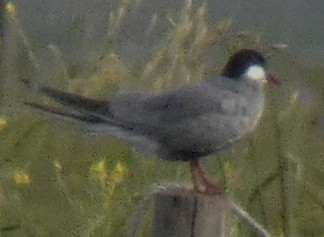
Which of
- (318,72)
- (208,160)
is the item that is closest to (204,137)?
(208,160)

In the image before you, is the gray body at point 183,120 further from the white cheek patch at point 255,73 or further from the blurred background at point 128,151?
the blurred background at point 128,151

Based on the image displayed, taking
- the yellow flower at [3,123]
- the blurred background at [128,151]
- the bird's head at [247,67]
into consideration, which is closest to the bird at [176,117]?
the bird's head at [247,67]

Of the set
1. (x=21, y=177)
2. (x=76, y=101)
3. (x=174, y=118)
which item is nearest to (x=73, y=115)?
(x=76, y=101)

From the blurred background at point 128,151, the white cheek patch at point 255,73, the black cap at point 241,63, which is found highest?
the black cap at point 241,63

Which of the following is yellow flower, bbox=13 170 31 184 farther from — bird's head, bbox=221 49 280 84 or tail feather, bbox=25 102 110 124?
tail feather, bbox=25 102 110 124

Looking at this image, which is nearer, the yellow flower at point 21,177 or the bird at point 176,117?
the bird at point 176,117

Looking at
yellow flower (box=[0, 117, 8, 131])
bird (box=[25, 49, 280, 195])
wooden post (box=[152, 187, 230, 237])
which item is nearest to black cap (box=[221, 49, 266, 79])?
bird (box=[25, 49, 280, 195])
